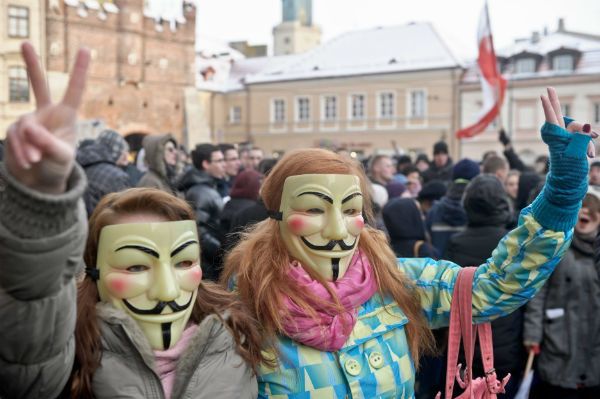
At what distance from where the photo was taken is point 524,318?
4.36 metres

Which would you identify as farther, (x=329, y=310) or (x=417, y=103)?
(x=417, y=103)

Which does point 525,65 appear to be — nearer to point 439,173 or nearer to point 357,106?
point 357,106

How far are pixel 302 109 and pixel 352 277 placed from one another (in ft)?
130

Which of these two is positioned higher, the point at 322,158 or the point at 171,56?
the point at 171,56

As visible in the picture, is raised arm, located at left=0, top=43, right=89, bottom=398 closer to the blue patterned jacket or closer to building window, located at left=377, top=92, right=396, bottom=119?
the blue patterned jacket

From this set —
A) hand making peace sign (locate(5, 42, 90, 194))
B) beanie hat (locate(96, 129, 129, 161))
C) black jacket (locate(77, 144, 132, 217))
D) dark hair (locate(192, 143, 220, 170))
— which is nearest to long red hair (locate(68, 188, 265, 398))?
hand making peace sign (locate(5, 42, 90, 194))

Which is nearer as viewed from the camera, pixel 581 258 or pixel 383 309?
pixel 383 309

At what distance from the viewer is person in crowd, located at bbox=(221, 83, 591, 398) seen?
2.46 m

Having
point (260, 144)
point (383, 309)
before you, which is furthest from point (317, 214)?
point (260, 144)

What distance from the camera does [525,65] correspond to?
1467 inches

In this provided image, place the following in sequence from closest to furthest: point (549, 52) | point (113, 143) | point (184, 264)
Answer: point (184, 264), point (113, 143), point (549, 52)

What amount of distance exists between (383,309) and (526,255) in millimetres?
518

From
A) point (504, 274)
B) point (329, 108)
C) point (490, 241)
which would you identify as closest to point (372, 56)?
point (329, 108)

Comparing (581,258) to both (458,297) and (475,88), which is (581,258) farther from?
(475,88)
